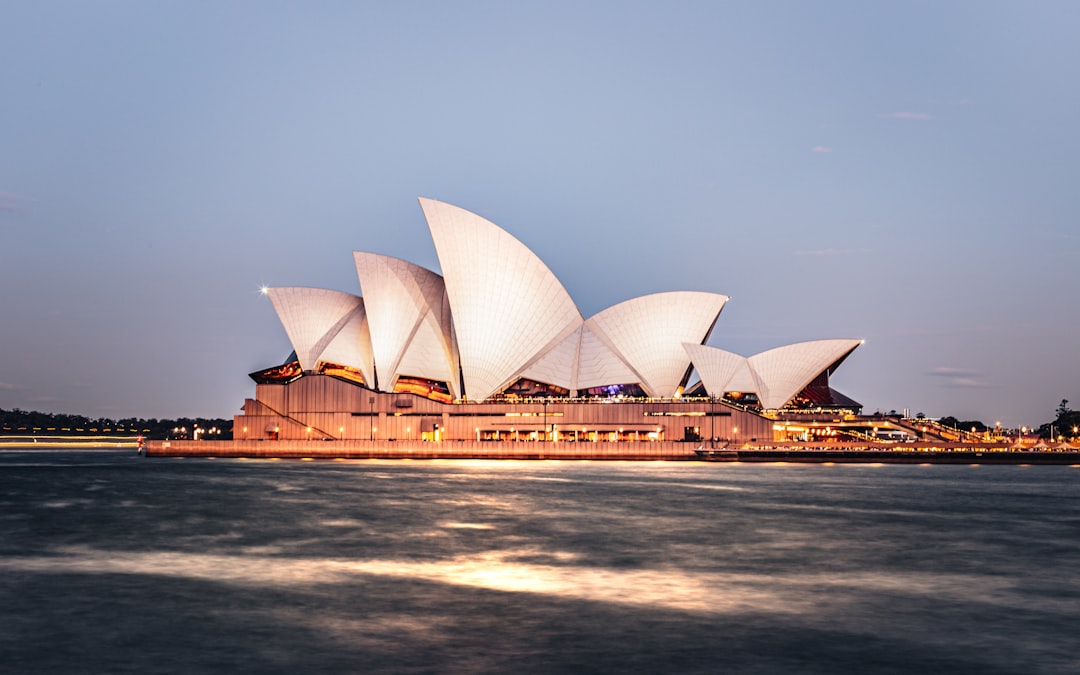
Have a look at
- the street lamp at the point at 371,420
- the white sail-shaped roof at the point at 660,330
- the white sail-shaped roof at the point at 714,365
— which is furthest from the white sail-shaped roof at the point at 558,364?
the street lamp at the point at 371,420

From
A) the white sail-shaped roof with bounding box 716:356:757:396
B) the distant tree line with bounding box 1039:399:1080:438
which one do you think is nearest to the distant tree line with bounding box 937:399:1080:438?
the distant tree line with bounding box 1039:399:1080:438

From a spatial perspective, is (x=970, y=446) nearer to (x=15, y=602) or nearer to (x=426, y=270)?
(x=426, y=270)

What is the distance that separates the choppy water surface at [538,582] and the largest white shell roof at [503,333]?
3706 cm

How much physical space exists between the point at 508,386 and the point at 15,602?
229 ft

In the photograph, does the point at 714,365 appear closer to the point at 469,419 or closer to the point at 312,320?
the point at 469,419

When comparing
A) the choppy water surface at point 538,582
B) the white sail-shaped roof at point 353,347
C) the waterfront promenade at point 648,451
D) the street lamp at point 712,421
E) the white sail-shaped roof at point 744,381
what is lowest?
the choppy water surface at point 538,582

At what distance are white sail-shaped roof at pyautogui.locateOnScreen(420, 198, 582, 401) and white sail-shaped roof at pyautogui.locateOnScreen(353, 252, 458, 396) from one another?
3214 mm

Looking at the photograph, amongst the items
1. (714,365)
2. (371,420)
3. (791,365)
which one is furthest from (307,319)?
(791,365)

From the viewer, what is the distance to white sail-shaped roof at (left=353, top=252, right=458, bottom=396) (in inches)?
3351

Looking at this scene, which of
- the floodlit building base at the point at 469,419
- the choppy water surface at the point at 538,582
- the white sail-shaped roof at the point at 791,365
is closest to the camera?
the choppy water surface at the point at 538,582

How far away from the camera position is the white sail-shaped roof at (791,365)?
91188 mm

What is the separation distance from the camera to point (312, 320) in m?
88.3

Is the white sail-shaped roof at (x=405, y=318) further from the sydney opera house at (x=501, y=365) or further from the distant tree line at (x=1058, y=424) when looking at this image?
the distant tree line at (x=1058, y=424)

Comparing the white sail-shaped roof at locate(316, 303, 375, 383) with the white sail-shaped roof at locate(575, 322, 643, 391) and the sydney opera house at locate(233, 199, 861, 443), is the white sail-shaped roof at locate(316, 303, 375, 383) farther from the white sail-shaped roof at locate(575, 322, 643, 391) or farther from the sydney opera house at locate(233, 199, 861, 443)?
the white sail-shaped roof at locate(575, 322, 643, 391)
